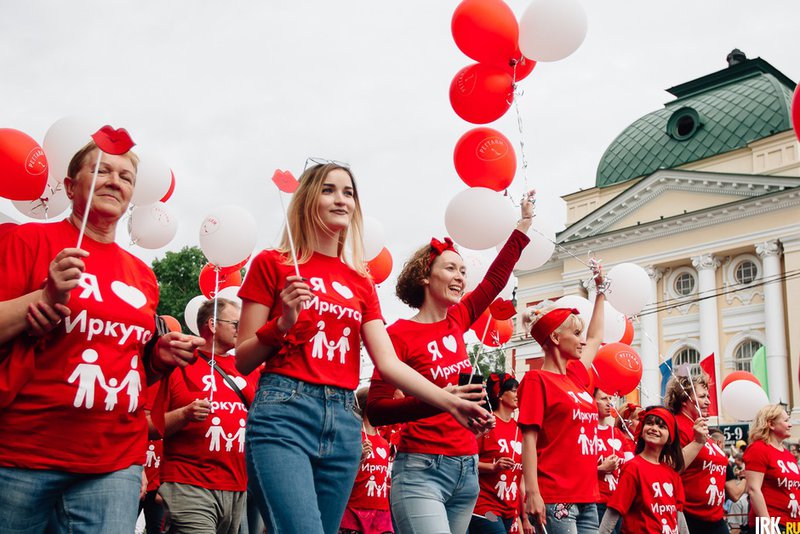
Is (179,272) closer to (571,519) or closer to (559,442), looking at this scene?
(559,442)

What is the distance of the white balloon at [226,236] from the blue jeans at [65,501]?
15.5ft

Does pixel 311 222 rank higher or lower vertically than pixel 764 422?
higher

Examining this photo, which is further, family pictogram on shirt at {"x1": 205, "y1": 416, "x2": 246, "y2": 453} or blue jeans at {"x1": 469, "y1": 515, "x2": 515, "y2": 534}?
blue jeans at {"x1": 469, "y1": 515, "x2": 515, "y2": 534}

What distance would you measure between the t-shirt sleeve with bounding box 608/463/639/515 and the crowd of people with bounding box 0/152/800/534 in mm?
1157

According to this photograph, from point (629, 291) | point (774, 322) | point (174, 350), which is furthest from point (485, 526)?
point (774, 322)

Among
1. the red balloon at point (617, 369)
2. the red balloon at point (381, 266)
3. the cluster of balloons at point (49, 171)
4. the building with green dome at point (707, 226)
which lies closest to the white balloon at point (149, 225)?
the cluster of balloons at point (49, 171)

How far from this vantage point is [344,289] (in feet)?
11.0

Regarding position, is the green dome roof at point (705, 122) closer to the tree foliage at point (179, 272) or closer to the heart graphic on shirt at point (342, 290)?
the tree foliage at point (179, 272)

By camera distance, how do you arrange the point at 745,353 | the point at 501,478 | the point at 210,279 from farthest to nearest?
the point at 745,353, the point at 210,279, the point at 501,478

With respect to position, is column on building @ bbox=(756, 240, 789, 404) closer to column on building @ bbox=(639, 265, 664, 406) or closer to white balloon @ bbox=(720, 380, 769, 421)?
column on building @ bbox=(639, 265, 664, 406)

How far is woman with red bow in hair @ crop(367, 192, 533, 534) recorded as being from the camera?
4.01m

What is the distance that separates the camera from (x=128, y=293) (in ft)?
10.0

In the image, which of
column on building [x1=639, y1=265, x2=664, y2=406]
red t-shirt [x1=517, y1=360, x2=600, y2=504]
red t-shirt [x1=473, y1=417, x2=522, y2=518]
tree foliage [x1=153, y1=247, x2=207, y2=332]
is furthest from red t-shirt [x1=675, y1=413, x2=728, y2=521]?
tree foliage [x1=153, y1=247, x2=207, y2=332]

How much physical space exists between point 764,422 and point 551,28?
13.8 feet
